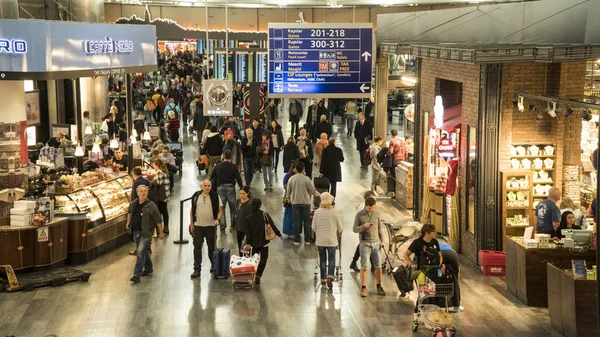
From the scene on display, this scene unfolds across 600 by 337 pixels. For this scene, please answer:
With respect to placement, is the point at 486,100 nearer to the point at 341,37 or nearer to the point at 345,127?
the point at 341,37

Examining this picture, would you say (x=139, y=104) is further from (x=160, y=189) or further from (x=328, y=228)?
(x=328, y=228)

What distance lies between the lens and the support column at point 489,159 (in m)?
14.7

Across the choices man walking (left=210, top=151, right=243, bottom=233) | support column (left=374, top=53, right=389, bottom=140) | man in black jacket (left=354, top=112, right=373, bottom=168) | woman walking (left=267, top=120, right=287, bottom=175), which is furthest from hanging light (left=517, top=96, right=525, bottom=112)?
man in black jacket (left=354, top=112, right=373, bottom=168)

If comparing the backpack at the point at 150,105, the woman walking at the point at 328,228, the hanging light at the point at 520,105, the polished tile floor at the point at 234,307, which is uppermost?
the hanging light at the point at 520,105

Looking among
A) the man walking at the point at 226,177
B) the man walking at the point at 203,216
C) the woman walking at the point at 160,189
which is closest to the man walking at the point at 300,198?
the man walking at the point at 226,177

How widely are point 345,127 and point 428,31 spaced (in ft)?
49.3

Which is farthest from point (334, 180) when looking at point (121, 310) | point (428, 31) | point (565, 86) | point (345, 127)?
point (345, 127)

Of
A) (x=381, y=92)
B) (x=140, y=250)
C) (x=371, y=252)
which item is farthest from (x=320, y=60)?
(x=381, y=92)

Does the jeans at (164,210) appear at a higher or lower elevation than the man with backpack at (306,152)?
lower

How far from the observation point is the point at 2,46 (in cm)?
1571

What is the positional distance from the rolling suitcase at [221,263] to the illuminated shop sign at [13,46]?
4963mm

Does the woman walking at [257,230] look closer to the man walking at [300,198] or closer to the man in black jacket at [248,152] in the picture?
the man walking at [300,198]

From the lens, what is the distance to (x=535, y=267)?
12.9 meters

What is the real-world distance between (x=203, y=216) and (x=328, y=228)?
1.99 m
